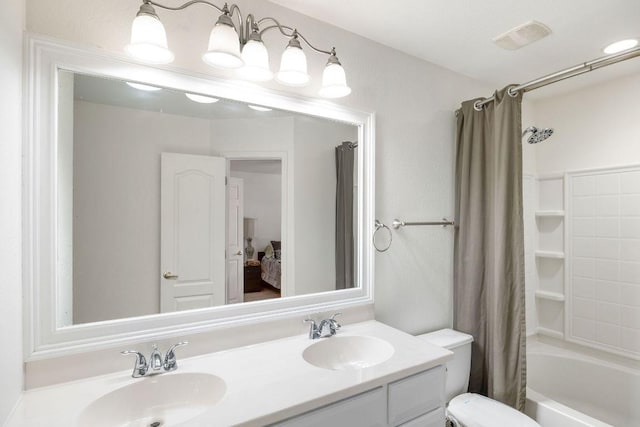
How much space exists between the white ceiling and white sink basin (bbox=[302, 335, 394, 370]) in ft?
4.61

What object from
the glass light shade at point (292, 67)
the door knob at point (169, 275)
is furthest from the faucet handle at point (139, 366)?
the glass light shade at point (292, 67)

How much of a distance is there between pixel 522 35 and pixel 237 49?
59.9 inches

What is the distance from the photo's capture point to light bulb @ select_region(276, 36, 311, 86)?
1.33 m

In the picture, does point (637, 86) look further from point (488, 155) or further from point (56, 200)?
point (56, 200)

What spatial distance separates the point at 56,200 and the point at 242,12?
104cm

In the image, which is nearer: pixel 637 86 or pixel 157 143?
pixel 157 143

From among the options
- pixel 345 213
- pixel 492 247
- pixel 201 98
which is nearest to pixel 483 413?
pixel 492 247

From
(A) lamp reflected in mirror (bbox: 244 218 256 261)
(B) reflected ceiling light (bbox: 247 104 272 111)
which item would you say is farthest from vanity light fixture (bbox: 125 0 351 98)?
(A) lamp reflected in mirror (bbox: 244 218 256 261)

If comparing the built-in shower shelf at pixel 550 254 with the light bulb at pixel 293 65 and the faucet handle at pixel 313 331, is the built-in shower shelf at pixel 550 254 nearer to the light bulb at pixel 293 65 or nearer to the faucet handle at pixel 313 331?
the faucet handle at pixel 313 331

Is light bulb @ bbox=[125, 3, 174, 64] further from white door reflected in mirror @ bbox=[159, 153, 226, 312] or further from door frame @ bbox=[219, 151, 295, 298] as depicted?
door frame @ bbox=[219, 151, 295, 298]

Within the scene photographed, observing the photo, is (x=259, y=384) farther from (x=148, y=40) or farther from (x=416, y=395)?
(x=148, y=40)

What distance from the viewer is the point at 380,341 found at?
Answer: 1440mm

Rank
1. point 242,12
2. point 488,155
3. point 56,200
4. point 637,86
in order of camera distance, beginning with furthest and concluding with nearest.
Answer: point 637,86, point 488,155, point 242,12, point 56,200

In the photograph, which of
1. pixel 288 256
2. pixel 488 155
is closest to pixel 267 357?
pixel 288 256
